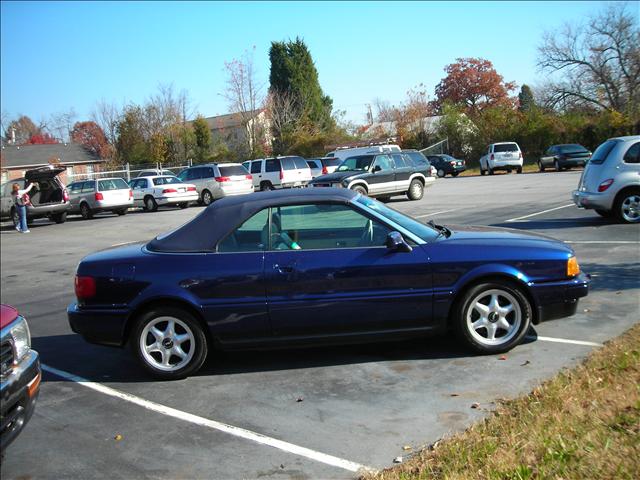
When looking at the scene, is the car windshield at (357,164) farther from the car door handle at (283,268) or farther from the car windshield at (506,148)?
the car windshield at (506,148)

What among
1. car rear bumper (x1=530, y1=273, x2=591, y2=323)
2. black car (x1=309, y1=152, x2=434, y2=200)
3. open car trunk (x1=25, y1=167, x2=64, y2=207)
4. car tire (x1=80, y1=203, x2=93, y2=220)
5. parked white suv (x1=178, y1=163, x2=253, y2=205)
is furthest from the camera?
parked white suv (x1=178, y1=163, x2=253, y2=205)

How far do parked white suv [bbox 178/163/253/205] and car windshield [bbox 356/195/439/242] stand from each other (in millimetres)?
21991

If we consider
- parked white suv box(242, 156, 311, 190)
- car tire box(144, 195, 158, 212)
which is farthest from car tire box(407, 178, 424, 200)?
car tire box(144, 195, 158, 212)

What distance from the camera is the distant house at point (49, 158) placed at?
189 ft

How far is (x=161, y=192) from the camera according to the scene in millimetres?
26891

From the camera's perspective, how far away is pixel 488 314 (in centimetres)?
541

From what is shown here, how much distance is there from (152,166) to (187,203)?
18860 millimetres

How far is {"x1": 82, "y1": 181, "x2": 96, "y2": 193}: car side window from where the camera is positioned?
86.2 feet

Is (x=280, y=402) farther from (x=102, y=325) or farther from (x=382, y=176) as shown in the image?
(x=382, y=176)

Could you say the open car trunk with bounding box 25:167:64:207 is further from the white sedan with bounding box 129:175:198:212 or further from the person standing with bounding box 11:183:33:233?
the white sedan with bounding box 129:175:198:212

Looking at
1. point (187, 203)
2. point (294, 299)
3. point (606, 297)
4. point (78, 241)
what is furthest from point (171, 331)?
point (187, 203)

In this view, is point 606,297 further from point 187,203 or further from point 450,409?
point 187,203

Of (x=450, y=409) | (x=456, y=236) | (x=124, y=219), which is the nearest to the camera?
(x=450, y=409)

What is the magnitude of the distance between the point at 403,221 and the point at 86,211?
916 inches
